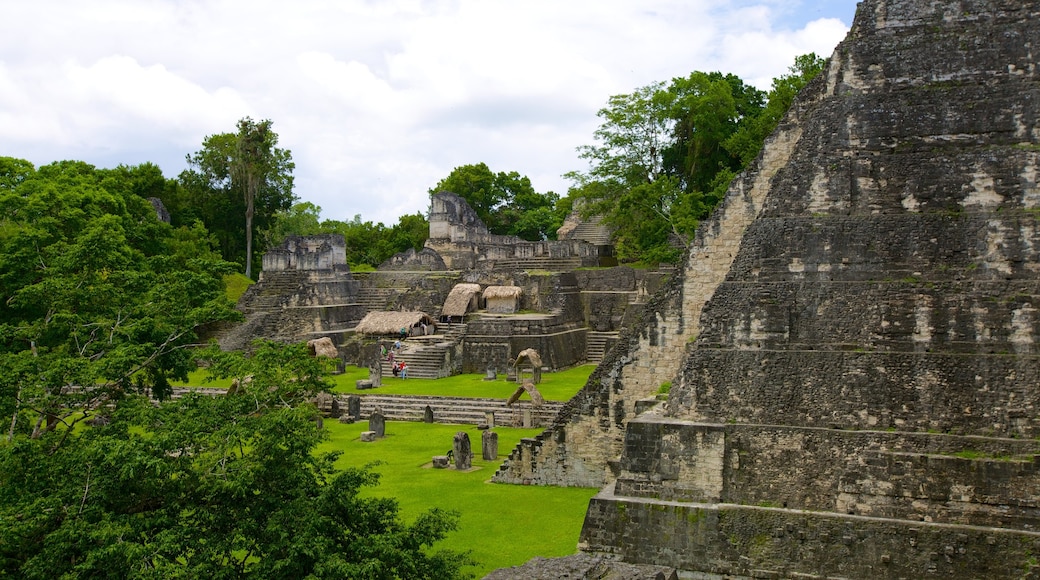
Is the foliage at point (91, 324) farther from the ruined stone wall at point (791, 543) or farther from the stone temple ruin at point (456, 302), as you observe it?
the stone temple ruin at point (456, 302)

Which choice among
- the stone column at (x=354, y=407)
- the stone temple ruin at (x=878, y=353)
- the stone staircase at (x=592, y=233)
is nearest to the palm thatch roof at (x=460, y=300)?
→ the stone staircase at (x=592, y=233)

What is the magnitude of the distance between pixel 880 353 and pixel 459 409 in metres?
14.9

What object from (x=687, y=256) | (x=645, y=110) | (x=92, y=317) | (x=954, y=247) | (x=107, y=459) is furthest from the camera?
(x=645, y=110)

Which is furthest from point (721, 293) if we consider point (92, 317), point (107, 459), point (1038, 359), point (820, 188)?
point (92, 317)

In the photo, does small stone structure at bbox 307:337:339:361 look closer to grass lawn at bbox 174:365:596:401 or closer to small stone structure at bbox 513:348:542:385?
grass lawn at bbox 174:365:596:401

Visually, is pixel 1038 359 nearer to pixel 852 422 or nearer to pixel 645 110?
pixel 852 422

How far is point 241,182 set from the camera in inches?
1948

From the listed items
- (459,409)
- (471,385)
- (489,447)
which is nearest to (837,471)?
(489,447)

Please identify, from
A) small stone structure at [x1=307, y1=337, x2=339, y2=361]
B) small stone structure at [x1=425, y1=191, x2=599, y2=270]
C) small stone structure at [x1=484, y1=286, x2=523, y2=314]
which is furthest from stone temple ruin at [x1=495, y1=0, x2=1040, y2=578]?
small stone structure at [x1=425, y1=191, x2=599, y2=270]

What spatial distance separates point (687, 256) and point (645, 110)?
24.5 metres

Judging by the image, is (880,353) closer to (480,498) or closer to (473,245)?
(480,498)

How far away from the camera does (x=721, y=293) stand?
36.4 feet

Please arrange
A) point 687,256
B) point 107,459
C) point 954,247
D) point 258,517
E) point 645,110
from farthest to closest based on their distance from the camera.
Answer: point 645,110 < point 687,256 < point 954,247 < point 258,517 < point 107,459

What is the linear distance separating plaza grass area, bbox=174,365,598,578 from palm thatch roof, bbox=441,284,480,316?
32.5 feet
